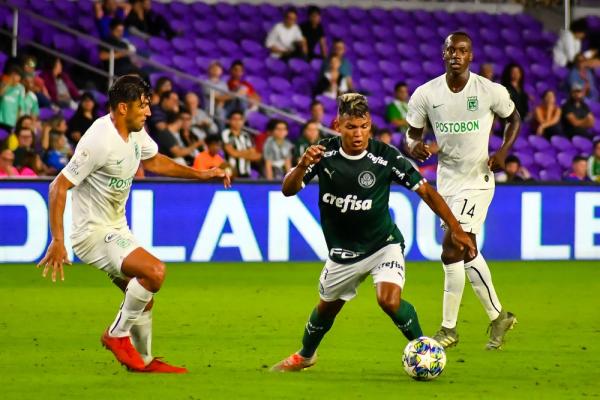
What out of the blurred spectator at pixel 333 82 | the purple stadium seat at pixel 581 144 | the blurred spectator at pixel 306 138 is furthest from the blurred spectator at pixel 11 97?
the purple stadium seat at pixel 581 144

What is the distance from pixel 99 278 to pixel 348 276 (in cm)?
646

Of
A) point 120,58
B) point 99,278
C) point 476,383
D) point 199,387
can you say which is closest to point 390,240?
point 476,383

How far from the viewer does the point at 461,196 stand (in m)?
8.98

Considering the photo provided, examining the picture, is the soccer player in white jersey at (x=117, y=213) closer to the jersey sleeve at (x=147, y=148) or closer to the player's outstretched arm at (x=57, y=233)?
the player's outstretched arm at (x=57, y=233)

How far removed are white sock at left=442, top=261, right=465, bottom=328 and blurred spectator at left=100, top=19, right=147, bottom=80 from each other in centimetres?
929

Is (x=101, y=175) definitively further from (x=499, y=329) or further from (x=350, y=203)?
(x=499, y=329)

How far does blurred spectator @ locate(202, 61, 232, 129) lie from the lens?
58.5 feet

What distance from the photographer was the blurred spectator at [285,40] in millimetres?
19875

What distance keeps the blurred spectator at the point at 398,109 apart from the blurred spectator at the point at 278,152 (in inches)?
104

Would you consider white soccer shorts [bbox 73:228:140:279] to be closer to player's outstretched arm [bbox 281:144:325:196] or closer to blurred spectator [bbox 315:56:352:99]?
player's outstretched arm [bbox 281:144:325:196]

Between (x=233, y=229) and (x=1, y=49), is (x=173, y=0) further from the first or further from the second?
(x=233, y=229)

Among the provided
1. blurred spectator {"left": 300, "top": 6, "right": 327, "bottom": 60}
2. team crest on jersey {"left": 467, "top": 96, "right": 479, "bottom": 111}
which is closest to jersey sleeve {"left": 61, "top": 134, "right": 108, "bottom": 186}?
team crest on jersey {"left": 467, "top": 96, "right": 479, "bottom": 111}

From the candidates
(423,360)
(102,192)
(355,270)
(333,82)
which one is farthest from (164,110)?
(423,360)

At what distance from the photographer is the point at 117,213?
25.2 feet
